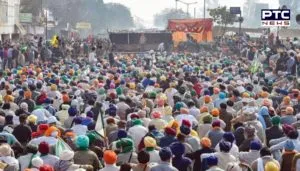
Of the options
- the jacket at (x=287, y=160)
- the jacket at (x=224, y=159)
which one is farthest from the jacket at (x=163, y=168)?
the jacket at (x=287, y=160)

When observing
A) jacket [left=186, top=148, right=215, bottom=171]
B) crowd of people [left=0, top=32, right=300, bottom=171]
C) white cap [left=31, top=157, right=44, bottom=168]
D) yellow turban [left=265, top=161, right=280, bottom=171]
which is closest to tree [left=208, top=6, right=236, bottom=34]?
crowd of people [left=0, top=32, right=300, bottom=171]

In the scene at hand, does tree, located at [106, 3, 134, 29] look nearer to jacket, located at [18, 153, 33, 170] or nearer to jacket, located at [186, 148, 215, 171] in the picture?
jacket, located at [186, 148, 215, 171]

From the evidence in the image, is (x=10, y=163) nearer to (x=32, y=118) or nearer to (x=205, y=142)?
(x=205, y=142)

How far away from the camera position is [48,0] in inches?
4397

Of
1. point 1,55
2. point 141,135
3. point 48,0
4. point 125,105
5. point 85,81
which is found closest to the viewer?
point 141,135

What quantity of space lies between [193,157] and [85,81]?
38.9 ft

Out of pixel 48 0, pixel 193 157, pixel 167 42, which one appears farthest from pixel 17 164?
pixel 48 0

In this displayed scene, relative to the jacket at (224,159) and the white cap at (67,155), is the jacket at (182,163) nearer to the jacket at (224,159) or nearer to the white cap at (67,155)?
the jacket at (224,159)

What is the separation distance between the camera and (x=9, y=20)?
2299 inches

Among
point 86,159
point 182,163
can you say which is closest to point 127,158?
point 86,159

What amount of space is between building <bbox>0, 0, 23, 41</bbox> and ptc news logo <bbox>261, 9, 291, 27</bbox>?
83.7ft

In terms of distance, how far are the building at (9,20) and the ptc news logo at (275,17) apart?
25.5 meters

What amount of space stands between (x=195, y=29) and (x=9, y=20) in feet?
57.2

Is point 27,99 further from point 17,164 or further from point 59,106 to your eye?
point 17,164
